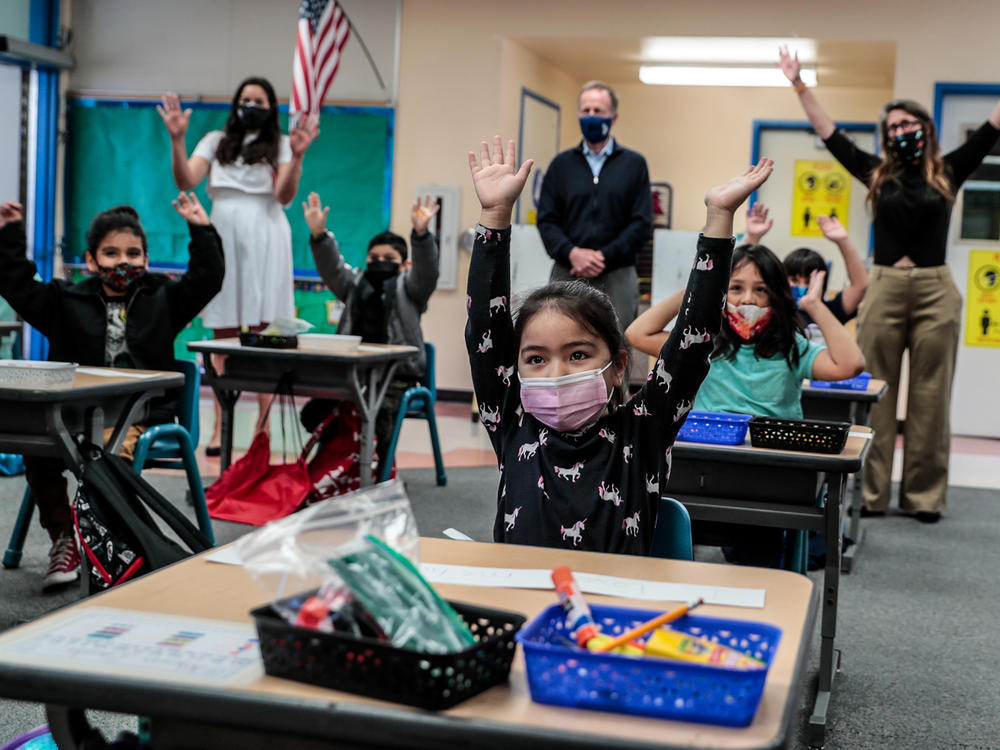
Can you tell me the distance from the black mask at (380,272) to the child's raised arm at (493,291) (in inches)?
136

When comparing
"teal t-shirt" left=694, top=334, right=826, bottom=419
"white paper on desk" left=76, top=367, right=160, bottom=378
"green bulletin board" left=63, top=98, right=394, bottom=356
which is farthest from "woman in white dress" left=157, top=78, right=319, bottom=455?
"green bulletin board" left=63, top=98, right=394, bottom=356

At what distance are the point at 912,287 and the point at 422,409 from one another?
2.16 metres

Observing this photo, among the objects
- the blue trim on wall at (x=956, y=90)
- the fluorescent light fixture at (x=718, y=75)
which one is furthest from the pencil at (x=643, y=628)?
the fluorescent light fixture at (x=718, y=75)

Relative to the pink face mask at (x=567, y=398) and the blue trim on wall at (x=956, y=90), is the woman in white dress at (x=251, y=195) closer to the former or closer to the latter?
the pink face mask at (x=567, y=398)

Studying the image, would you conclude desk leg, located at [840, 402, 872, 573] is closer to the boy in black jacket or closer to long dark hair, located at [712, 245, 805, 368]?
long dark hair, located at [712, 245, 805, 368]

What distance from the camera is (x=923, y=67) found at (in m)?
7.34

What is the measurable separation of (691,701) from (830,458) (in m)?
1.65

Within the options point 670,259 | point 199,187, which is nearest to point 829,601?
point 670,259

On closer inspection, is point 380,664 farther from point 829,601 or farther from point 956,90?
point 956,90

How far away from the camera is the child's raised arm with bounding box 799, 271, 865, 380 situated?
10.2 ft

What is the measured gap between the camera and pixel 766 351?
3.14 m

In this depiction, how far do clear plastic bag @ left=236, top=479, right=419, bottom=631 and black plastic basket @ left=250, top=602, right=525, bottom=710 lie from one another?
0.07 ft

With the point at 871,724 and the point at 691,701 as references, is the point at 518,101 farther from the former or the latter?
the point at 691,701

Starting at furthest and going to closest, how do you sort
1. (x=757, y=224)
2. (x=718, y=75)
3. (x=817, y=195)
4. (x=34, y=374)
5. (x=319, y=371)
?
(x=817, y=195) < (x=718, y=75) < (x=319, y=371) < (x=757, y=224) < (x=34, y=374)
